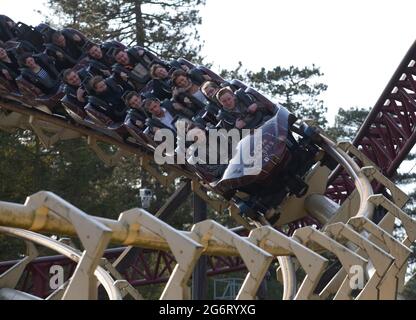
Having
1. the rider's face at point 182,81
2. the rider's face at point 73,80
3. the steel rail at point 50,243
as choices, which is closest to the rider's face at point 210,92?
the rider's face at point 182,81

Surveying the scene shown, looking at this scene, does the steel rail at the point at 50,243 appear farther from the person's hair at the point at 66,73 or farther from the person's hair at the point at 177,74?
the person's hair at the point at 66,73

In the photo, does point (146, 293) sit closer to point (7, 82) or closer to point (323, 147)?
point (7, 82)

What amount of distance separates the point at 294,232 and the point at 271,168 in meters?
2.80

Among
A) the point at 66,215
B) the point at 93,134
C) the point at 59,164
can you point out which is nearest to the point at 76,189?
the point at 59,164

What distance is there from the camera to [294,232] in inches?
251

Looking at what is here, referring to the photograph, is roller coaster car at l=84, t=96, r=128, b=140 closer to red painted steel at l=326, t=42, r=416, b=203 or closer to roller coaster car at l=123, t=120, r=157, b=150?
roller coaster car at l=123, t=120, r=157, b=150

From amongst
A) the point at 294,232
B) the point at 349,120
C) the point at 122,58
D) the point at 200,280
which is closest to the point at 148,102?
the point at 122,58

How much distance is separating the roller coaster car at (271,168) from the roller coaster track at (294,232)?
214 mm

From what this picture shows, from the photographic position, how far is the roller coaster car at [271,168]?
9109mm

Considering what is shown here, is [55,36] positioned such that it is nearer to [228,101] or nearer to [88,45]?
[88,45]

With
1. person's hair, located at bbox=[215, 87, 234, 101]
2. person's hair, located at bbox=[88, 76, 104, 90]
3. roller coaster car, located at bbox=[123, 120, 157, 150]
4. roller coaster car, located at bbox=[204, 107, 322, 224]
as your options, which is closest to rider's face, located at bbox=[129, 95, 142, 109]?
roller coaster car, located at bbox=[123, 120, 157, 150]

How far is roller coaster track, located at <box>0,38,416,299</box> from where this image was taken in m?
4.47

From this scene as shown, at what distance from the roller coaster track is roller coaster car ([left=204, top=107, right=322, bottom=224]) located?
0.21m

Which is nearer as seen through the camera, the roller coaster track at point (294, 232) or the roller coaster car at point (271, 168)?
the roller coaster track at point (294, 232)
